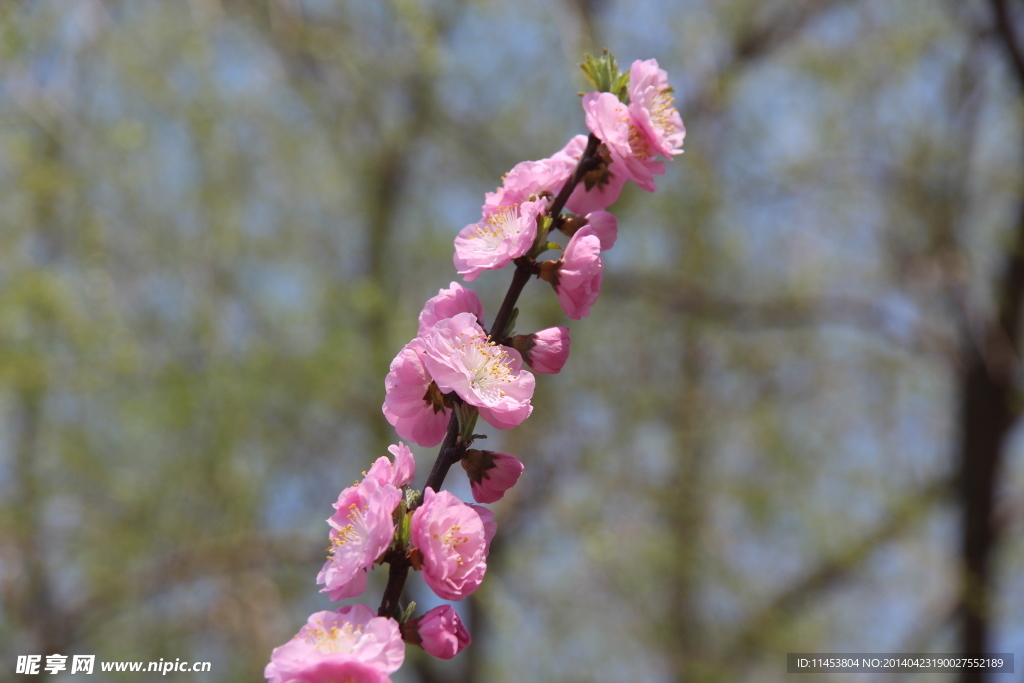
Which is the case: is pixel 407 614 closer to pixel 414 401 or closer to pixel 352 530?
pixel 352 530

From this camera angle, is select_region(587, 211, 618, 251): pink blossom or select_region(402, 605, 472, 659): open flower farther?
select_region(587, 211, 618, 251): pink blossom

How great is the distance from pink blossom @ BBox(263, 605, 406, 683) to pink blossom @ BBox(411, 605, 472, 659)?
2.8 inches

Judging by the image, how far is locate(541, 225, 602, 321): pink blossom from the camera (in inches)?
36.9

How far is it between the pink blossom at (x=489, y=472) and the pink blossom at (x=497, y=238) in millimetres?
204

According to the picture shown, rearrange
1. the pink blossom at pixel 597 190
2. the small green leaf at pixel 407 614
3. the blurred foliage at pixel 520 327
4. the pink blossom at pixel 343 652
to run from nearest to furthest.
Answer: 1. the pink blossom at pixel 343 652
2. the small green leaf at pixel 407 614
3. the pink blossom at pixel 597 190
4. the blurred foliage at pixel 520 327

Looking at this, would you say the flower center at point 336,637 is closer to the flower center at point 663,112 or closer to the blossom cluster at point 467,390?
the blossom cluster at point 467,390

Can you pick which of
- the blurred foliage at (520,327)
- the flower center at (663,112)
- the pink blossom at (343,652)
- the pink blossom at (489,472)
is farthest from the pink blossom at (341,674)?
the blurred foliage at (520,327)

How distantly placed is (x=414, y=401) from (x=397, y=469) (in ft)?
0.29

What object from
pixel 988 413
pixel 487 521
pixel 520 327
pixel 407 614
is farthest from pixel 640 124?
pixel 988 413

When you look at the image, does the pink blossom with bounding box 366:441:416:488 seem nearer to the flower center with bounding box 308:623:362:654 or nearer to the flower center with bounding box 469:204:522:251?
the flower center with bounding box 308:623:362:654

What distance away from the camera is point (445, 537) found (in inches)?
31.1

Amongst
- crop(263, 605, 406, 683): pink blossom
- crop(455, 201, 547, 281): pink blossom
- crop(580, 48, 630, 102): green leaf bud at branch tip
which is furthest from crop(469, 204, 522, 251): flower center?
crop(263, 605, 406, 683): pink blossom

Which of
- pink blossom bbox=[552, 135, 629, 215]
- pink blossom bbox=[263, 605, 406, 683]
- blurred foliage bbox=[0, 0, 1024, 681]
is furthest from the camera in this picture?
blurred foliage bbox=[0, 0, 1024, 681]

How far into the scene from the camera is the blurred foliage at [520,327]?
4.29m
